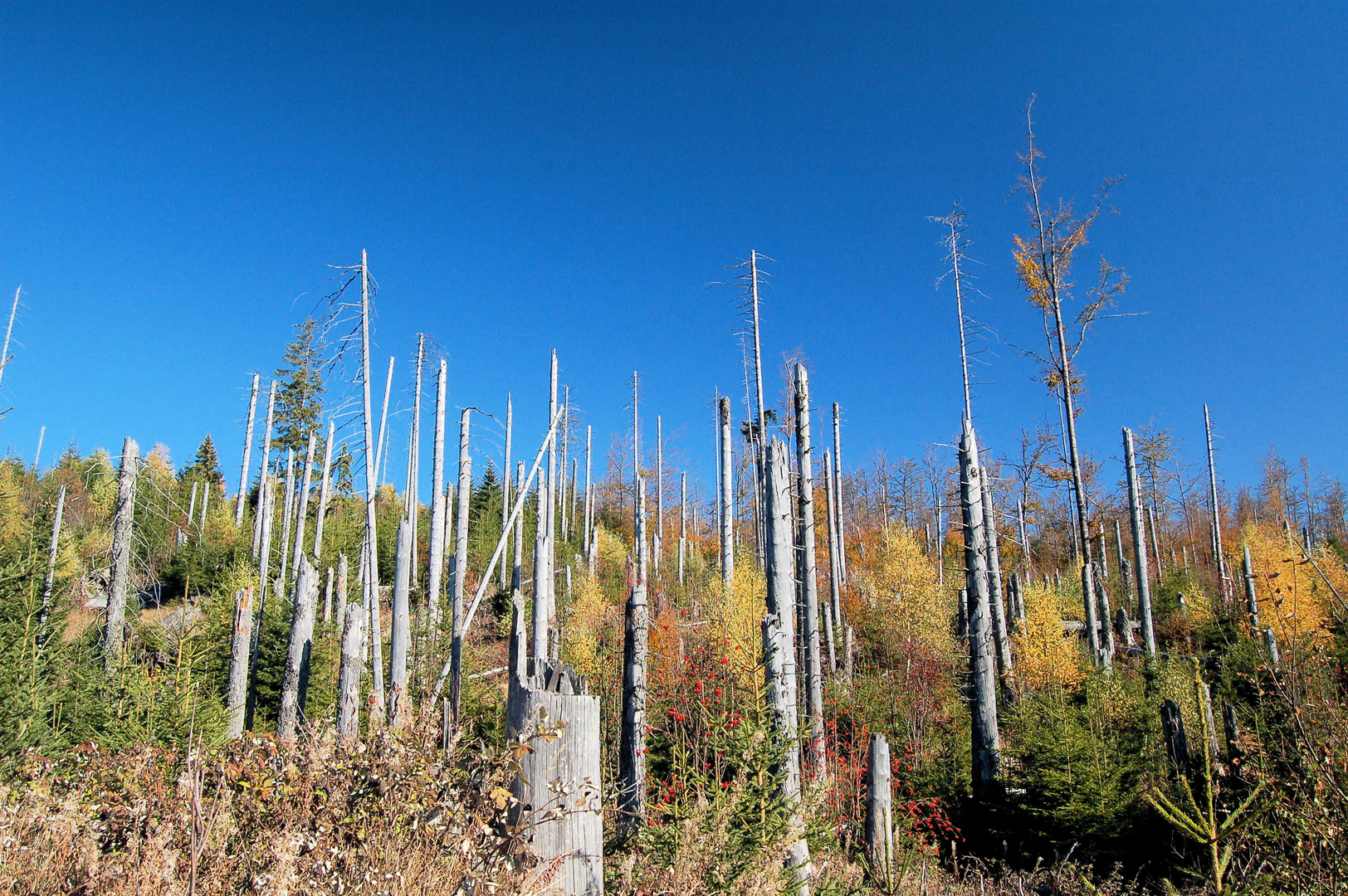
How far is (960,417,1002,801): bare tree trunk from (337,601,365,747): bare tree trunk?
8279 millimetres

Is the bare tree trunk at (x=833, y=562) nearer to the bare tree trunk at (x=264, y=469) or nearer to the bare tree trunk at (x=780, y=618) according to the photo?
the bare tree trunk at (x=780, y=618)

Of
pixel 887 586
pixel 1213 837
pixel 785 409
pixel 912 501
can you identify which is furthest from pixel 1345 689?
pixel 912 501

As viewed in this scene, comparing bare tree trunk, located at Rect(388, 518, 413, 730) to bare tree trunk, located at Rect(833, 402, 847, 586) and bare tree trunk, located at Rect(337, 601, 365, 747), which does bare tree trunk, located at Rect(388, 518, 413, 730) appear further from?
bare tree trunk, located at Rect(833, 402, 847, 586)

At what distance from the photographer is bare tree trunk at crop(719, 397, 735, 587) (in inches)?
750

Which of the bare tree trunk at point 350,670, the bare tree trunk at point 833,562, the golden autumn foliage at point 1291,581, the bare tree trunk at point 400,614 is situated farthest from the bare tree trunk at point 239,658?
the golden autumn foliage at point 1291,581

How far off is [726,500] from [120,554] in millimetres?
13616

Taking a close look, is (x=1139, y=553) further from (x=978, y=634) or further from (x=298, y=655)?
(x=298, y=655)

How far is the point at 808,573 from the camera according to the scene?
1241 centimetres

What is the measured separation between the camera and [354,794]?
4.05 m

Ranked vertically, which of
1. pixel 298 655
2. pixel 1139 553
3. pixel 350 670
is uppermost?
pixel 1139 553

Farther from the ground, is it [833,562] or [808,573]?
[833,562]

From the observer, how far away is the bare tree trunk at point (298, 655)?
9.20 m

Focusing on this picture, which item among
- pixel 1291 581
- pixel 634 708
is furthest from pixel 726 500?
pixel 1291 581

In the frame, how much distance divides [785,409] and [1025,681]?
8210 millimetres
